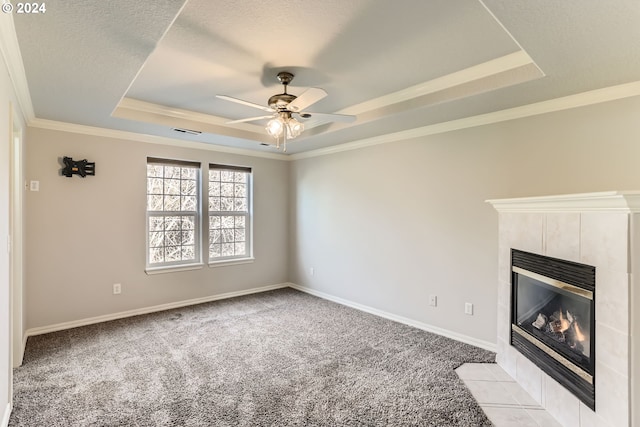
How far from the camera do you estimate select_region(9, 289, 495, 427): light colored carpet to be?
6.78ft

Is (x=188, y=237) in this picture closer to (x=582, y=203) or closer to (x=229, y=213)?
(x=229, y=213)

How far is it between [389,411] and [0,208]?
2.65 m

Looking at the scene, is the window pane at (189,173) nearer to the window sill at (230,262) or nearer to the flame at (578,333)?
the window sill at (230,262)

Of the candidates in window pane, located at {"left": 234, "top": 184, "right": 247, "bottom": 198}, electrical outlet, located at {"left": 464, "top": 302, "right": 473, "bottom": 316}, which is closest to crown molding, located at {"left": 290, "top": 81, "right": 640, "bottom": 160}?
electrical outlet, located at {"left": 464, "top": 302, "right": 473, "bottom": 316}

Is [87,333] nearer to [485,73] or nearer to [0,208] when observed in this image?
[0,208]

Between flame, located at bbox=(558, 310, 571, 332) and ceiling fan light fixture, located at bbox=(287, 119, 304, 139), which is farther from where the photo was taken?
ceiling fan light fixture, located at bbox=(287, 119, 304, 139)

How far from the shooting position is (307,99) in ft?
8.11

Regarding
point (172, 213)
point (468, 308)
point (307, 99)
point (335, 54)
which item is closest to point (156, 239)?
point (172, 213)

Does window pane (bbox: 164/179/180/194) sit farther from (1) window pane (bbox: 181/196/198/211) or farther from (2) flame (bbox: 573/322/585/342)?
(2) flame (bbox: 573/322/585/342)

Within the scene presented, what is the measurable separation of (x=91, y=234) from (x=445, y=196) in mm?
4020

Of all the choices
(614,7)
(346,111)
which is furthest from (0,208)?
(614,7)

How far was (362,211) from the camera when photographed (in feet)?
14.1

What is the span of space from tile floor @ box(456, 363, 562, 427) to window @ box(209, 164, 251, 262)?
3.53 meters

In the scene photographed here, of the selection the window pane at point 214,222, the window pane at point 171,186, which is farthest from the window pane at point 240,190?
the window pane at point 171,186
